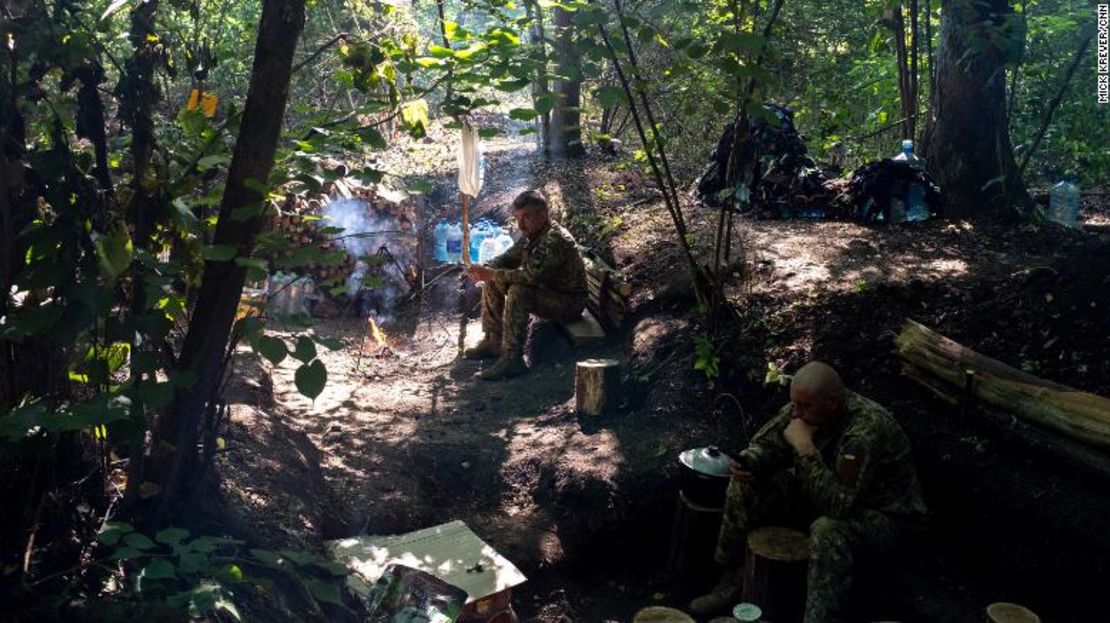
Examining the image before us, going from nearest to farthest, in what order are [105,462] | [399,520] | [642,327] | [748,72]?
[105,462], [748,72], [399,520], [642,327]

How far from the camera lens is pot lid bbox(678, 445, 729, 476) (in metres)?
5.62

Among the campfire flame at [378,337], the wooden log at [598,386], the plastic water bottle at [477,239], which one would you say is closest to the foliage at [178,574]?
the wooden log at [598,386]

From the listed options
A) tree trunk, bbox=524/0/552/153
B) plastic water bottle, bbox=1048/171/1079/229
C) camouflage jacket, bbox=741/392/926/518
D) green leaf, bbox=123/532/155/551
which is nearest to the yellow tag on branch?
tree trunk, bbox=524/0/552/153

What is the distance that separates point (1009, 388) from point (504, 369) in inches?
187

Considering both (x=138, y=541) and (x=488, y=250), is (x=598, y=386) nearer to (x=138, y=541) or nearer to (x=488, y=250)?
(x=138, y=541)

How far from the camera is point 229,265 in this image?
4.12m

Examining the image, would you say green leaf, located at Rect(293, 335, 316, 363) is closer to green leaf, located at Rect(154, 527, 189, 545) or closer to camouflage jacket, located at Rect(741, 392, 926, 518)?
green leaf, located at Rect(154, 527, 189, 545)

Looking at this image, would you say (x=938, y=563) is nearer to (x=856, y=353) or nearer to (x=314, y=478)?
(x=856, y=353)

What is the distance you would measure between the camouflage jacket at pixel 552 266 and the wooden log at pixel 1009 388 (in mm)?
3404

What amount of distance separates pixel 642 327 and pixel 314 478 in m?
3.41

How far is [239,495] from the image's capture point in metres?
5.30

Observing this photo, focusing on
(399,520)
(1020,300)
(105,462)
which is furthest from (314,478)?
(1020,300)

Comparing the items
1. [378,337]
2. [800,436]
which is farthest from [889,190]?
[378,337]

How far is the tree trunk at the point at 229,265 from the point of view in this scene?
3998 millimetres
